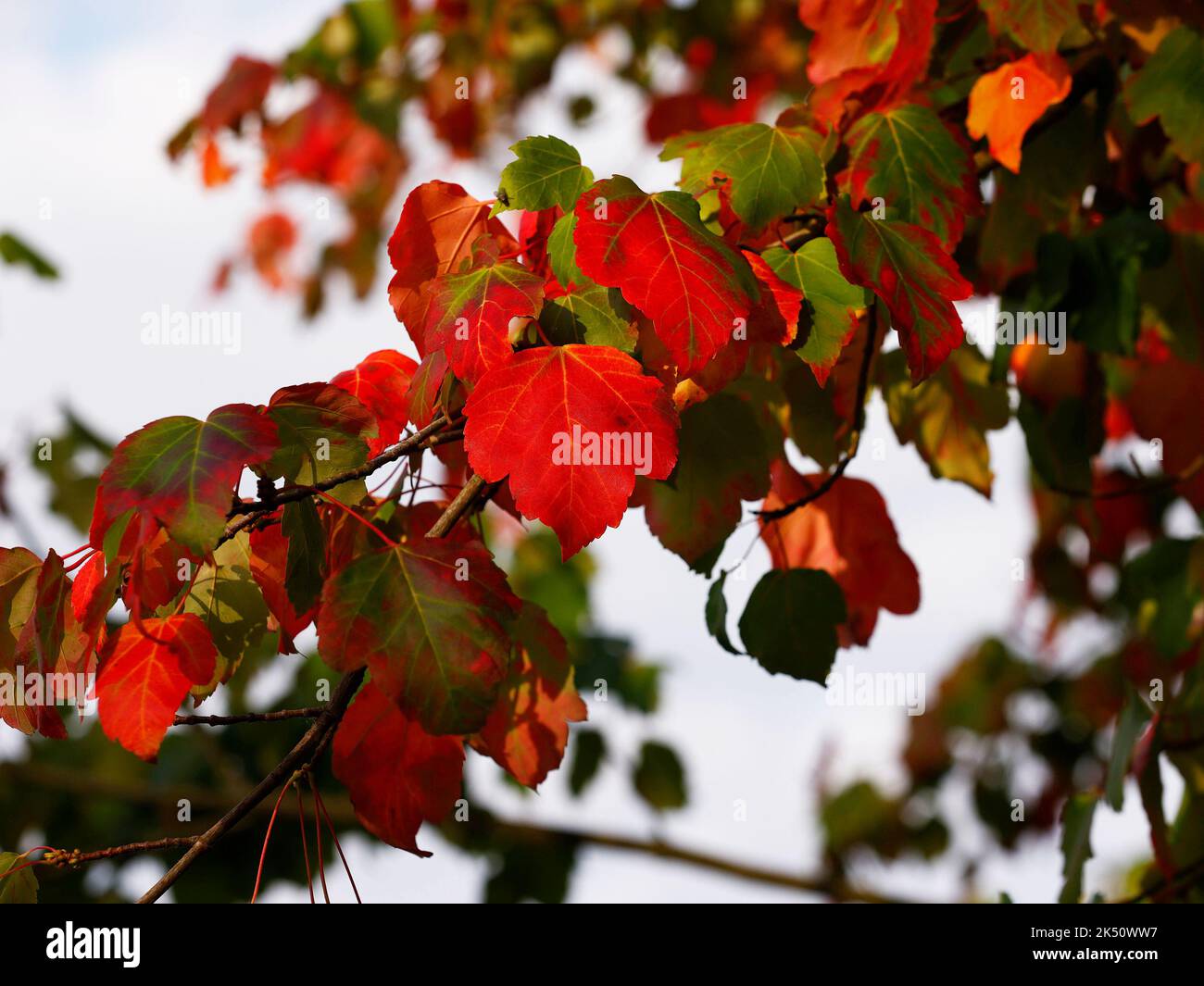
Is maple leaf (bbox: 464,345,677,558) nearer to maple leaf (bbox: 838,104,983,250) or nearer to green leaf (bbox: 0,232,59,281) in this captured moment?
maple leaf (bbox: 838,104,983,250)

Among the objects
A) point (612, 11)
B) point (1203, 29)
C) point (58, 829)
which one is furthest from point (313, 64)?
point (1203, 29)

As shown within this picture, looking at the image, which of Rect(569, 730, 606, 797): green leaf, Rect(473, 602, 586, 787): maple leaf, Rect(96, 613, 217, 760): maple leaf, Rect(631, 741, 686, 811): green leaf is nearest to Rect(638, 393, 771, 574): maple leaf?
Rect(473, 602, 586, 787): maple leaf

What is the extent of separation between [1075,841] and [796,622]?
70 cm

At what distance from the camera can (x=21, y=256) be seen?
288cm

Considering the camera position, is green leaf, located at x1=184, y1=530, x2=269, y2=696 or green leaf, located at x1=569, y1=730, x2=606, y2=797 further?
green leaf, located at x1=569, y1=730, x2=606, y2=797

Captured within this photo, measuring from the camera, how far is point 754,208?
113 cm

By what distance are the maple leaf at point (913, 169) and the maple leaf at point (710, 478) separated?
24 centimetres

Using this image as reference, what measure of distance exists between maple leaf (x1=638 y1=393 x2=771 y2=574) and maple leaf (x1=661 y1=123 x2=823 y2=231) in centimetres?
21

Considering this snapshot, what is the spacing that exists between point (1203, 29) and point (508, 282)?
0.99 m

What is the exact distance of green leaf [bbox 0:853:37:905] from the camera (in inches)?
42.9

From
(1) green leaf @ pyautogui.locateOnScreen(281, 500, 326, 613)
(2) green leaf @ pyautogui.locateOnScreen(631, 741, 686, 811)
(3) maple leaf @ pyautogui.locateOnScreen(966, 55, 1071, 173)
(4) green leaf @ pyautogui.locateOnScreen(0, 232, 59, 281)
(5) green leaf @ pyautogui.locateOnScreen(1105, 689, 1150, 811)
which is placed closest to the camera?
(1) green leaf @ pyautogui.locateOnScreen(281, 500, 326, 613)
